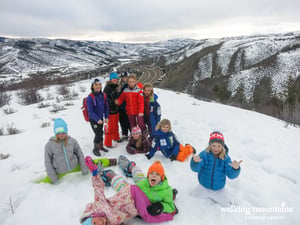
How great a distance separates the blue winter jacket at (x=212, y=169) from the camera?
8.92 feet

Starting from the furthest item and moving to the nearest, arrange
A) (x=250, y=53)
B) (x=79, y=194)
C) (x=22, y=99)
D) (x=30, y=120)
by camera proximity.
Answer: (x=250, y=53) < (x=22, y=99) < (x=30, y=120) < (x=79, y=194)

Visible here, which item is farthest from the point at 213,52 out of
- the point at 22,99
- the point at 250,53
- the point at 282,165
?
the point at 282,165

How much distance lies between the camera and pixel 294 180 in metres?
3.25

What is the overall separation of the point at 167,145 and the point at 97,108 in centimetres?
176

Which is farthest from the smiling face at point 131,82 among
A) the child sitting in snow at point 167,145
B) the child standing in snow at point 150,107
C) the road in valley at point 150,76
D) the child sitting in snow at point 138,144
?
the road in valley at point 150,76

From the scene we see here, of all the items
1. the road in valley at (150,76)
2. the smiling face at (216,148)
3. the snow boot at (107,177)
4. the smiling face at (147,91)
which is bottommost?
the road in valley at (150,76)

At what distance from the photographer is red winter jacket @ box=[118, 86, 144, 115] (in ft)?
14.9

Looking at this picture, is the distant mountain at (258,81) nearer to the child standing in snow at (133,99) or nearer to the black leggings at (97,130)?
the child standing in snow at (133,99)

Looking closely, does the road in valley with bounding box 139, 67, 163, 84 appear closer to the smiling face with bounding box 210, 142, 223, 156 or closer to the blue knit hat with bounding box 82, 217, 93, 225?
the smiling face with bounding box 210, 142, 223, 156

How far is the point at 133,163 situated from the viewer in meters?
3.55

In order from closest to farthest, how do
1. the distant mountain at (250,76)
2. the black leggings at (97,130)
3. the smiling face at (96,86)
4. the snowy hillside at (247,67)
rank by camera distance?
the smiling face at (96,86) → the black leggings at (97,130) → the distant mountain at (250,76) → the snowy hillside at (247,67)

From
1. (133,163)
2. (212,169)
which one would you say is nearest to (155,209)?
(212,169)

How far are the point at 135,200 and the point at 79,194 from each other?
43.0 inches

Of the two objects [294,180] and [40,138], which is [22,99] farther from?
[294,180]
